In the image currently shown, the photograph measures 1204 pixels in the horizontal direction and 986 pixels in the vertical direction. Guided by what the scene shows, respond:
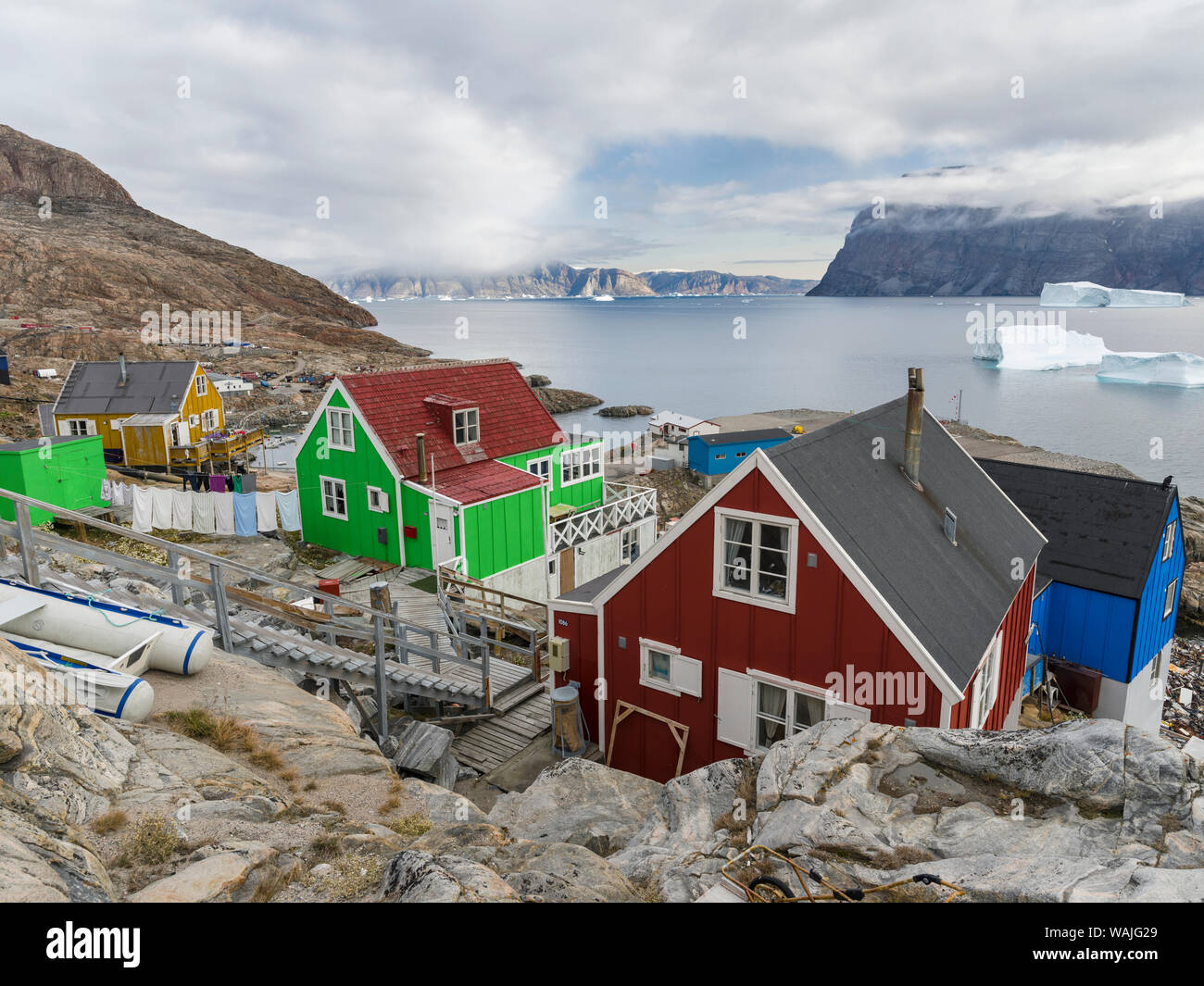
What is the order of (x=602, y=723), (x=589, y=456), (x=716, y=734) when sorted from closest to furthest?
(x=716, y=734) < (x=602, y=723) < (x=589, y=456)

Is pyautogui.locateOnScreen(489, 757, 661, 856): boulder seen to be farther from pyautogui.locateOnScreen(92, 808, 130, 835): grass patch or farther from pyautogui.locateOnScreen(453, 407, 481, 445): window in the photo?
pyautogui.locateOnScreen(453, 407, 481, 445): window

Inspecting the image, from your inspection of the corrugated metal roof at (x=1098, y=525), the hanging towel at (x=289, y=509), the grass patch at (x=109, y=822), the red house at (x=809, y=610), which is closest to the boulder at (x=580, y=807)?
the red house at (x=809, y=610)

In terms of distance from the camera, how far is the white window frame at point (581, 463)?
30.2 metres

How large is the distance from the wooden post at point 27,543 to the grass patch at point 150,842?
271 inches

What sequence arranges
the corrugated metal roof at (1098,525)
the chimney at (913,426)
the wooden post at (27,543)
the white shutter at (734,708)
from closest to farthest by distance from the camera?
the wooden post at (27,543)
the white shutter at (734,708)
the chimney at (913,426)
the corrugated metal roof at (1098,525)

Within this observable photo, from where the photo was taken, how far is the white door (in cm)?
2420

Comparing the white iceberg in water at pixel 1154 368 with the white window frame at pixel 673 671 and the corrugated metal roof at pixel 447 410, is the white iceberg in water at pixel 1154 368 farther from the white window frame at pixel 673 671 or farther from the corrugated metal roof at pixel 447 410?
the white window frame at pixel 673 671

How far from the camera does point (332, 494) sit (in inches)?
1063

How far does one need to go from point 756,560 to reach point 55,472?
27457mm

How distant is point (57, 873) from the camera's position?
5004 mm

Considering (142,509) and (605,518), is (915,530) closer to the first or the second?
(605,518)

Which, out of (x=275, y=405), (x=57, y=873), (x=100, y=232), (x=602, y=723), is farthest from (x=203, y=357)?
(x=57, y=873)
